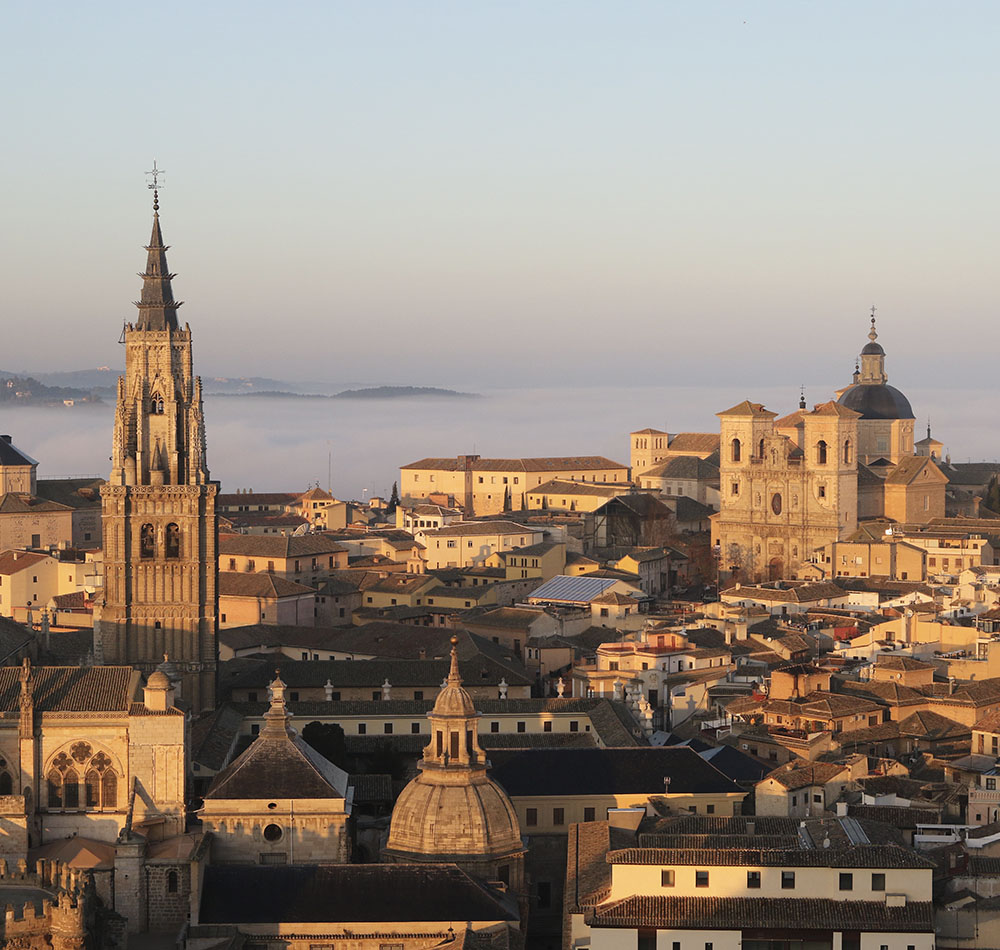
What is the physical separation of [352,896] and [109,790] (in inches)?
243

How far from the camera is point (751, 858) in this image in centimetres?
3002

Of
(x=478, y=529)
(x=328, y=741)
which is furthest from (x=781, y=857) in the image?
(x=478, y=529)

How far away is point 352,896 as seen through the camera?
31.2 metres

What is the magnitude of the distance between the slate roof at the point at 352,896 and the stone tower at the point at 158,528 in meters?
15.3

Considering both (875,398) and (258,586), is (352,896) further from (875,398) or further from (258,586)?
(875,398)

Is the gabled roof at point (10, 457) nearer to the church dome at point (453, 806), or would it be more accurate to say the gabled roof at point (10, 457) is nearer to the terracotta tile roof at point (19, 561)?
the terracotta tile roof at point (19, 561)

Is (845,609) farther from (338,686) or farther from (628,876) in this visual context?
(628,876)

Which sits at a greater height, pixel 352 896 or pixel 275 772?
pixel 275 772

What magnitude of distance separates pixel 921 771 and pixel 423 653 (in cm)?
1667

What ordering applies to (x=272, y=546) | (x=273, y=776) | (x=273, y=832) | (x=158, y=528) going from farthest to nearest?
(x=272, y=546) < (x=158, y=528) < (x=273, y=776) < (x=273, y=832)

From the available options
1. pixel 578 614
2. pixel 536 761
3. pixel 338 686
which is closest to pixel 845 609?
pixel 578 614

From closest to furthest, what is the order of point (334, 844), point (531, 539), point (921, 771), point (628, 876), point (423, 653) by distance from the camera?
point (628, 876) < point (334, 844) < point (921, 771) < point (423, 653) < point (531, 539)

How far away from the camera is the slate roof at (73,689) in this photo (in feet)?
117

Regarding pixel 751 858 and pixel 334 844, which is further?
pixel 334 844
